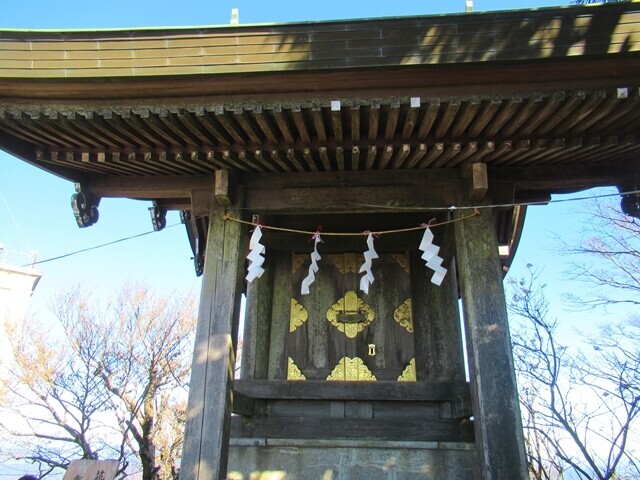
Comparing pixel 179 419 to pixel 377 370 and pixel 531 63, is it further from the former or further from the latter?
pixel 531 63

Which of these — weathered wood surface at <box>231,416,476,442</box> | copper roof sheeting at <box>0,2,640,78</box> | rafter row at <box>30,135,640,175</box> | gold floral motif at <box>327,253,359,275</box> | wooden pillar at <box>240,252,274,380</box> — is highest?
copper roof sheeting at <box>0,2,640,78</box>

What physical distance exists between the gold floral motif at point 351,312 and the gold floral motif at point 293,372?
0.74m

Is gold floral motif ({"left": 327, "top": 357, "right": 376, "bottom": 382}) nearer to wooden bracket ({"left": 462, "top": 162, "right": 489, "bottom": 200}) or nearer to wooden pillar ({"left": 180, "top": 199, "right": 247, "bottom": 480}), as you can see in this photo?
wooden pillar ({"left": 180, "top": 199, "right": 247, "bottom": 480})

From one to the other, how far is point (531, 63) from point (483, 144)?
878mm

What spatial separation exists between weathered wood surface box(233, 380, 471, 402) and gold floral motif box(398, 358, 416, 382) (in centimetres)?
32

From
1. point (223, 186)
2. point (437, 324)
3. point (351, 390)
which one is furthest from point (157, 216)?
point (437, 324)

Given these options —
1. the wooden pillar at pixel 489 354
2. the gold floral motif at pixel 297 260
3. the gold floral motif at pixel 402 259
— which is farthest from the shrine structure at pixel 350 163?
the gold floral motif at pixel 297 260

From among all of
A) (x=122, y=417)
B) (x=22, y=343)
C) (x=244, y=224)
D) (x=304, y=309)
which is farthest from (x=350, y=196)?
(x=22, y=343)

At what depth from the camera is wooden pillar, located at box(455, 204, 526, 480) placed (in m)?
4.18

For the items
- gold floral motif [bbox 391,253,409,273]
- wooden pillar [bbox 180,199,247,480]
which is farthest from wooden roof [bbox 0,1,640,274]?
gold floral motif [bbox 391,253,409,273]

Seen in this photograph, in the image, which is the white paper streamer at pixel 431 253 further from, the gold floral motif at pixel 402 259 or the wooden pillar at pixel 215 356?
the wooden pillar at pixel 215 356

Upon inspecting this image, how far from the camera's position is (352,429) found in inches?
231

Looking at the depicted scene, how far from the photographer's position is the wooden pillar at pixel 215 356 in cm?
443

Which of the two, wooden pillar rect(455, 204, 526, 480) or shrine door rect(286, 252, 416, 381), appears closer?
wooden pillar rect(455, 204, 526, 480)
